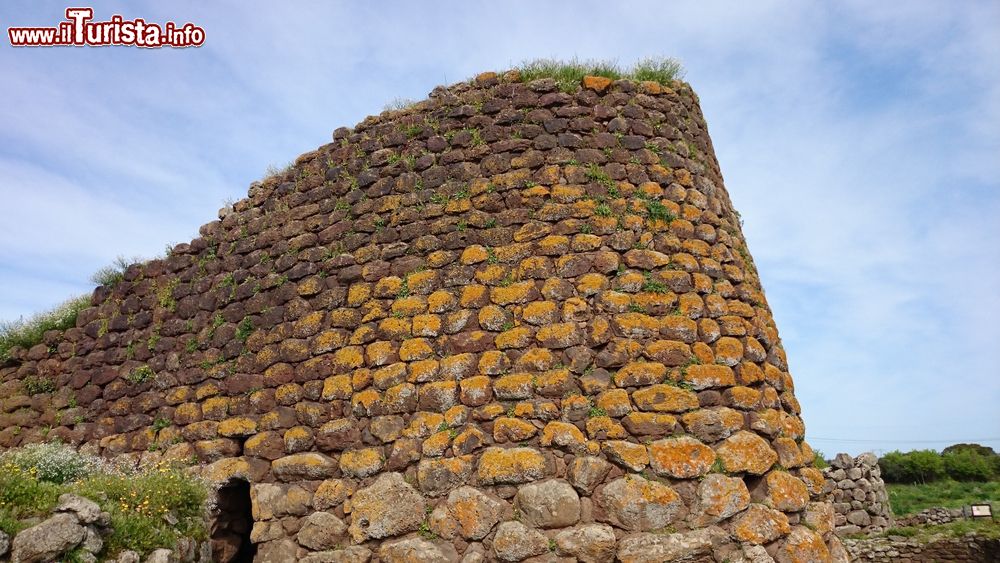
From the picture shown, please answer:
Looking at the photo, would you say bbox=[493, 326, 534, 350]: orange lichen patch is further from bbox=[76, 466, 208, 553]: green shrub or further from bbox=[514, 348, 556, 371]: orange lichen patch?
bbox=[76, 466, 208, 553]: green shrub

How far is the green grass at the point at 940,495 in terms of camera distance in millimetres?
18906

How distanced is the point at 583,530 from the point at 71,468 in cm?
473

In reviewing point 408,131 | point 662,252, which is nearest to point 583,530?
point 662,252

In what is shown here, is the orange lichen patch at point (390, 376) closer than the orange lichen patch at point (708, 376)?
No

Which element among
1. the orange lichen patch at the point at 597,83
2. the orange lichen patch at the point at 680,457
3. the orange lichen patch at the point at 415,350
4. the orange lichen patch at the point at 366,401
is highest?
the orange lichen patch at the point at 597,83

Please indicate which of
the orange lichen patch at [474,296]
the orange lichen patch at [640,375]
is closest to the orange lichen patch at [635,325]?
the orange lichen patch at [640,375]

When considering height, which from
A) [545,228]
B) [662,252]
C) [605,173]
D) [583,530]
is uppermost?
[605,173]

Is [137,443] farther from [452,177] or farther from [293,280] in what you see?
[452,177]

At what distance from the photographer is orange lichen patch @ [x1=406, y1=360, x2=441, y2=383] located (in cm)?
558

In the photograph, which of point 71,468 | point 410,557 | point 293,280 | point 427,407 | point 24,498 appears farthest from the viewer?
point 293,280

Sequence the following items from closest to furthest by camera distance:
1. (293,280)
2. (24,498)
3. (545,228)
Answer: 1. (24,498)
2. (545,228)
3. (293,280)

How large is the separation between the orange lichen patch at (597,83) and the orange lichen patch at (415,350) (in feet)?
9.48

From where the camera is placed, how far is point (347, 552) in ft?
17.3

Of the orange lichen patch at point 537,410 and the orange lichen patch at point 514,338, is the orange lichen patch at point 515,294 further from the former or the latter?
the orange lichen patch at point 537,410
